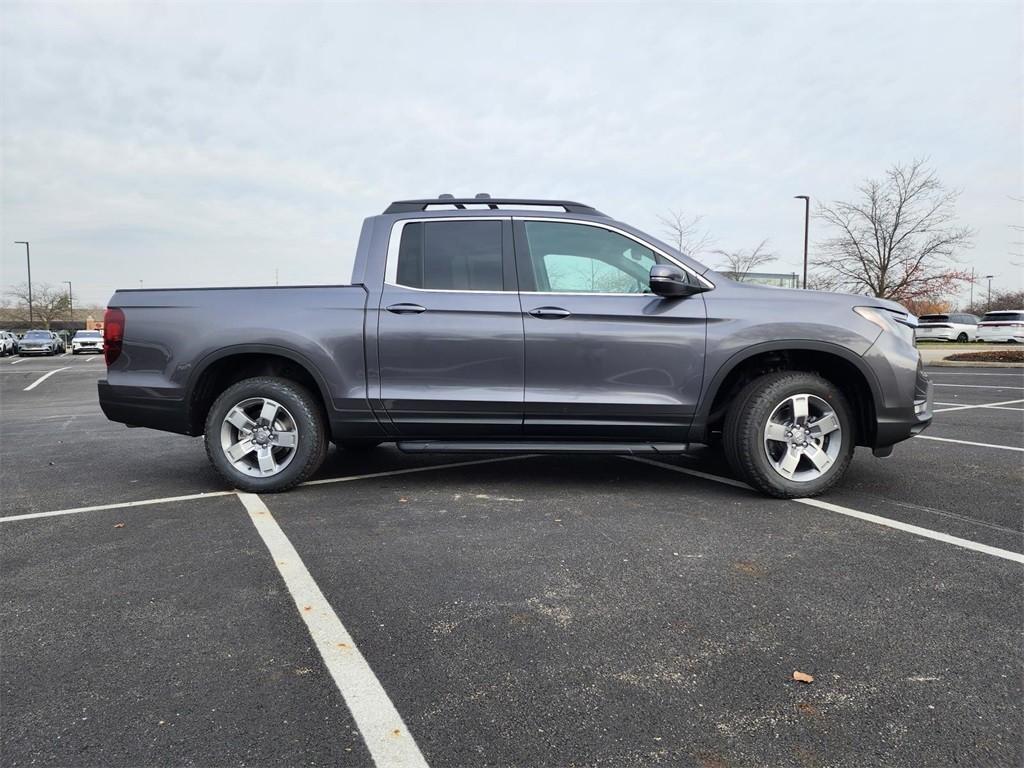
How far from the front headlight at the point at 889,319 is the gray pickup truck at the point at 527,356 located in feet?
0.05

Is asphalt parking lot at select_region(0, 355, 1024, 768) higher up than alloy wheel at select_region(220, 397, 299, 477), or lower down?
lower down

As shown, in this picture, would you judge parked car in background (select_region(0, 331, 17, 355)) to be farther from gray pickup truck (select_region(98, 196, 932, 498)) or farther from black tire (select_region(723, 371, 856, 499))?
black tire (select_region(723, 371, 856, 499))

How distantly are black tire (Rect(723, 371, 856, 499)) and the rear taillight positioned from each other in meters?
4.19

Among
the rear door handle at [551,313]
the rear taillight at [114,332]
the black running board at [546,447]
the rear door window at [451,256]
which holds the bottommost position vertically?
the black running board at [546,447]

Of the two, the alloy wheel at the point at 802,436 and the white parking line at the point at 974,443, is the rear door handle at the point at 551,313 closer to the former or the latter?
the alloy wheel at the point at 802,436

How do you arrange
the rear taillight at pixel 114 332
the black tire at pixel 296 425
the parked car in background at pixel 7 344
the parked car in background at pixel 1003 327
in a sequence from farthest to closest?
the parked car in background at pixel 7 344 < the parked car in background at pixel 1003 327 < the rear taillight at pixel 114 332 < the black tire at pixel 296 425

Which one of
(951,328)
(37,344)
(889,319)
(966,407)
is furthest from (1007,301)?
(37,344)

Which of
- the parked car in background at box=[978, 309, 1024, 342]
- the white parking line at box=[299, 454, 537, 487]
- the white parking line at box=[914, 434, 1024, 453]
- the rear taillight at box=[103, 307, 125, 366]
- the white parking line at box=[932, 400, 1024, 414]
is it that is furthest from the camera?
the parked car in background at box=[978, 309, 1024, 342]

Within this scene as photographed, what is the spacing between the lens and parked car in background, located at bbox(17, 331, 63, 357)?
1432 inches

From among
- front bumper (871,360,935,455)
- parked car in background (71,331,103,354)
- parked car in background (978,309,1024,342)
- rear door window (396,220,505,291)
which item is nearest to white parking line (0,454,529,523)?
rear door window (396,220,505,291)

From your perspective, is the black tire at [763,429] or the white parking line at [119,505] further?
the black tire at [763,429]

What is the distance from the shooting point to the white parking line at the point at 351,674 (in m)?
1.85

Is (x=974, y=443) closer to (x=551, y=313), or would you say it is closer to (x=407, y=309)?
(x=551, y=313)

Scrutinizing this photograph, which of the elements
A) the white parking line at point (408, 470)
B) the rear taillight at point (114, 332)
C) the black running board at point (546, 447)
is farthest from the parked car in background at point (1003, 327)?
the rear taillight at point (114, 332)
